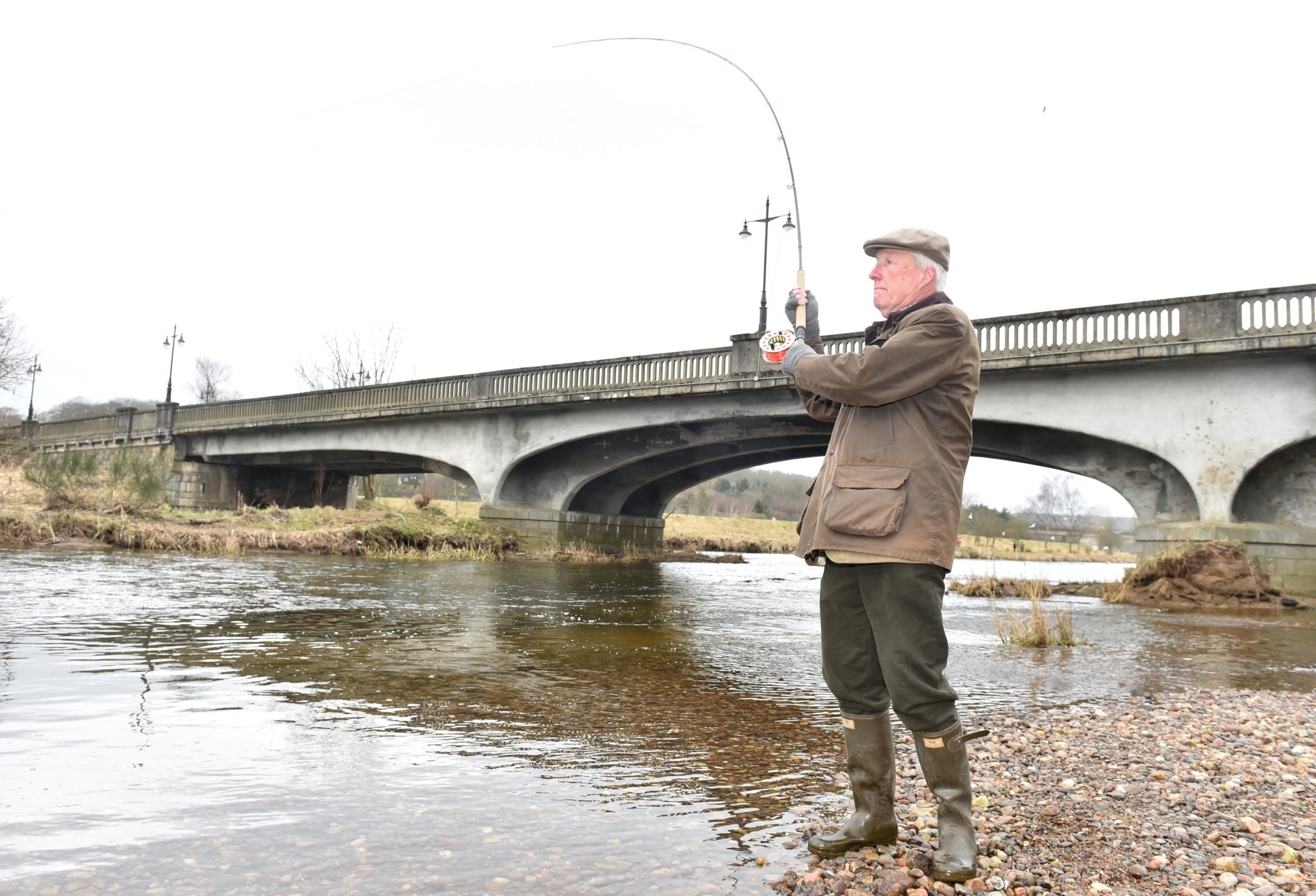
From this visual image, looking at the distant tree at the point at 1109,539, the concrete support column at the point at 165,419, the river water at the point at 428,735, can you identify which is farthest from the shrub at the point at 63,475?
the distant tree at the point at 1109,539

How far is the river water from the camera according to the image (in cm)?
241

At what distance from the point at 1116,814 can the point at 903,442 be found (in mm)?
1429

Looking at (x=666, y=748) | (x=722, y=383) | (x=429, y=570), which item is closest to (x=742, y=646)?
(x=666, y=748)

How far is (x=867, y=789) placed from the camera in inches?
109

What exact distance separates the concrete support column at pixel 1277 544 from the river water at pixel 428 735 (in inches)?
268

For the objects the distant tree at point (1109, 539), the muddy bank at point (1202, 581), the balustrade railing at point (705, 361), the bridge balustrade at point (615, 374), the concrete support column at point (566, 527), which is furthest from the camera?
the distant tree at point (1109, 539)

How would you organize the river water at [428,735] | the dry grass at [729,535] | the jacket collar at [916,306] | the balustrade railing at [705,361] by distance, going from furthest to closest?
the dry grass at [729,535] → the balustrade railing at [705,361] → the jacket collar at [916,306] → the river water at [428,735]

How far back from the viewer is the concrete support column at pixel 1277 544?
605 inches

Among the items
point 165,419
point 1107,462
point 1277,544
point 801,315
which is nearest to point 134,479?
point 165,419

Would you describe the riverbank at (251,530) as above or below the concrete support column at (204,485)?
below

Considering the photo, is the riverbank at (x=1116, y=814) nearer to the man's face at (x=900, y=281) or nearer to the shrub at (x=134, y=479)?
the man's face at (x=900, y=281)

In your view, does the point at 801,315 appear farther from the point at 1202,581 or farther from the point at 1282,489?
the point at 1282,489

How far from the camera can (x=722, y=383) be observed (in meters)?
22.0

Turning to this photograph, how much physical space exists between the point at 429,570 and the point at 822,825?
48.5 ft
